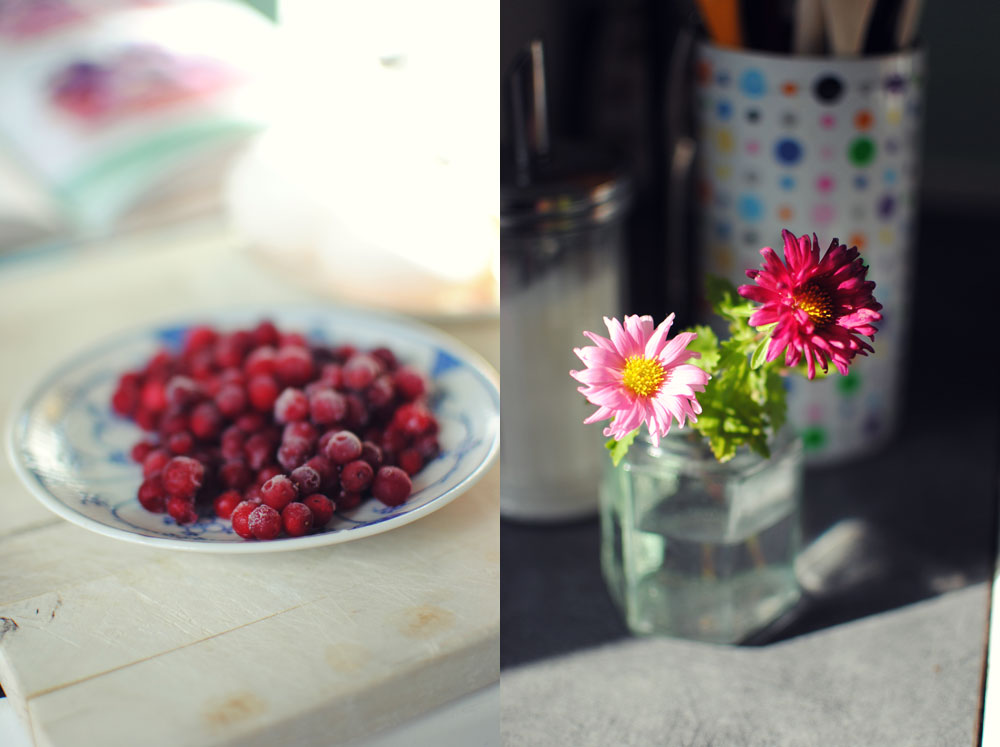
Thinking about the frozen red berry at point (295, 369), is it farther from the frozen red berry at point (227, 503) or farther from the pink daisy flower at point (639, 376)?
the pink daisy flower at point (639, 376)

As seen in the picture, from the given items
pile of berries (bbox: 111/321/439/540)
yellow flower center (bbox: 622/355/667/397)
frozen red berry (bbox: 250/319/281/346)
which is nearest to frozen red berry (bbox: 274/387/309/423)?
pile of berries (bbox: 111/321/439/540)

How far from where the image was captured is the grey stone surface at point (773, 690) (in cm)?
52

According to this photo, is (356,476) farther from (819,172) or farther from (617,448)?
(819,172)

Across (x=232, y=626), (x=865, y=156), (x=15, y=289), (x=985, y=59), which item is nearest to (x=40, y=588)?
(x=232, y=626)

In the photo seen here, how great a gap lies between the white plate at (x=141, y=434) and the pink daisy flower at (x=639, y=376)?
0.39 ft

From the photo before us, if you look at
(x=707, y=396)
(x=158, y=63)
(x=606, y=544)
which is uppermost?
(x=158, y=63)

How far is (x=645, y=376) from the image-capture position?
0.43 m

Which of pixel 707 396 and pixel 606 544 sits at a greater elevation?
pixel 707 396

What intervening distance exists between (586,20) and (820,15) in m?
0.26

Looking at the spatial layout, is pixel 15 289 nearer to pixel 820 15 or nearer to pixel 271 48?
pixel 271 48

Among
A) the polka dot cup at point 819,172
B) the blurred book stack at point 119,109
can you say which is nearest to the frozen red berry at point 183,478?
the polka dot cup at point 819,172

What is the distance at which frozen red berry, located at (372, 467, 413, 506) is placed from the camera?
53 centimetres

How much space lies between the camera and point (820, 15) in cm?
64

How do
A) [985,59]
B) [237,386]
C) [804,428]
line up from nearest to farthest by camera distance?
[237,386]
[804,428]
[985,59]
